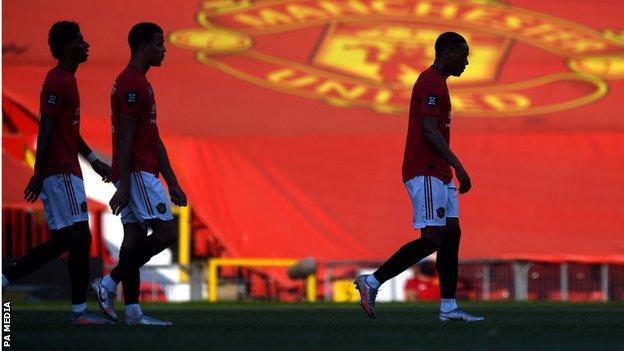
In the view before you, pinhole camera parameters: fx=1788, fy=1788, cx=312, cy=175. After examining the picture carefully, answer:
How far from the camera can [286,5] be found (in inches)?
725

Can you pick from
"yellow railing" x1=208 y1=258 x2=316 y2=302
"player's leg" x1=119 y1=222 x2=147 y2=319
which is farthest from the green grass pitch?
"yellow railing" x1=208 y1=258 x2=316 y2=302

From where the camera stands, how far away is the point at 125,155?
27.5 ft

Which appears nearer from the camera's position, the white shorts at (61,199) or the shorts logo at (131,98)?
the shorts logo at (131,98)

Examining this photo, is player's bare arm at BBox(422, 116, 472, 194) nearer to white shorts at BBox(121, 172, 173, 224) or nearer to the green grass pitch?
the green grass pitch

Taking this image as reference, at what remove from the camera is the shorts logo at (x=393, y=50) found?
682 inches

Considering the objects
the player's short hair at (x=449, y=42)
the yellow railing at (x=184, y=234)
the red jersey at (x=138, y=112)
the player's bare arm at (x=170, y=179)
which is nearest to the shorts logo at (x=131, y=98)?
the red jersey at (x=138, y=112)

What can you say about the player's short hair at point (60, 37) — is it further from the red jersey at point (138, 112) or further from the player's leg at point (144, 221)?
the player's leg at point (144, 221)

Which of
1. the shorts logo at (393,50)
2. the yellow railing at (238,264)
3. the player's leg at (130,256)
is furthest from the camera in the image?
the shorts logo at (393,50)

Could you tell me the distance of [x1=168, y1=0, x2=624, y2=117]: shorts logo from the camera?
17.3m

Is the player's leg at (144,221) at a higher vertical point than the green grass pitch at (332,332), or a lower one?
higher

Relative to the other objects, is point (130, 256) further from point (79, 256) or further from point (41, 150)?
point (41, 150)

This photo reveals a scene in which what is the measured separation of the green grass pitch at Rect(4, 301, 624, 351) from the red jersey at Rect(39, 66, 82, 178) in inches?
30.4

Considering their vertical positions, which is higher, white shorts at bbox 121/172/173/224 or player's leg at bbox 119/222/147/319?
white shorts at bbox 121/172/173/224

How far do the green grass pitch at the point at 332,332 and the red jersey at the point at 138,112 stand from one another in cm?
79
